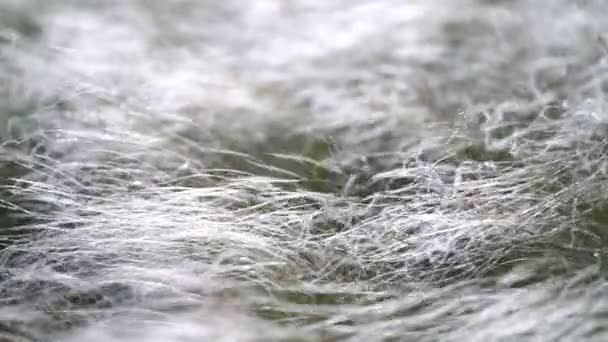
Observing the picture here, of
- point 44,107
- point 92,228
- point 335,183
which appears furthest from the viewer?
point 44,107

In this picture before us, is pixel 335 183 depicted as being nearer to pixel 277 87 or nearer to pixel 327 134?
pixel 327 134

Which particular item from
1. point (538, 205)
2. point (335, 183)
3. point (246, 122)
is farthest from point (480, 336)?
point (246, 122)

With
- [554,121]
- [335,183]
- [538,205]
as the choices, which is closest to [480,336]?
[538,205]

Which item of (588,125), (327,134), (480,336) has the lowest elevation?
(480,336)

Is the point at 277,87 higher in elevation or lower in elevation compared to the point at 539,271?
higher

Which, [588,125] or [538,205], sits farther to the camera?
[588,125]

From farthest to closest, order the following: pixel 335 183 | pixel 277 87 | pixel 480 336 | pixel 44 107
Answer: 1. pixel 277 87
2. pixel 44 107
3. pixel 335 183
4. pixel 480 336
